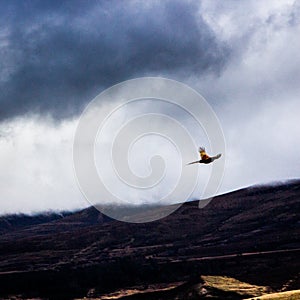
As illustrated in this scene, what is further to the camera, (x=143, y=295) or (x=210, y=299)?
(x=143, y=295)

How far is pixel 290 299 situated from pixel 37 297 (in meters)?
96.3

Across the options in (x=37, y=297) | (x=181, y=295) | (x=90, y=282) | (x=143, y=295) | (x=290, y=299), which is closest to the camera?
(x=290, y=299)

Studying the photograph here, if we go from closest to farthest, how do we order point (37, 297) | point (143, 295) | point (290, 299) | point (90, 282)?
1. point (290, 299)
2. point (143, 295)
3. point (37, 297)
4. point (90, 282)

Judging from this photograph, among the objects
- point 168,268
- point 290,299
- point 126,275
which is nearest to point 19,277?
point 126,275

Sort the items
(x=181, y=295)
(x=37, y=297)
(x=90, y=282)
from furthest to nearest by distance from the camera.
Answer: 1. (x=90, y=282)
2. (x=37, y=297)
3. (x=181, y=295)

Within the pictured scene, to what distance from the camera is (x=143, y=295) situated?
165875 millimetres

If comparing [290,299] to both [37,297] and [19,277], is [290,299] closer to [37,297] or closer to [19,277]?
[37,297]

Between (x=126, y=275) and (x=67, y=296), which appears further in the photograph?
(x=126, y=275)

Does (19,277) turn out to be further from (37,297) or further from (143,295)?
(143,295)

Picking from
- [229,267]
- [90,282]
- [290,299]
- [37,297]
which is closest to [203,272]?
[229,267]

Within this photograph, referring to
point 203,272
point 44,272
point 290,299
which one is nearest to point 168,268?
point 203,272

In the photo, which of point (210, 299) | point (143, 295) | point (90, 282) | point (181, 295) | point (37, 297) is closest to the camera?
point (210, 299)

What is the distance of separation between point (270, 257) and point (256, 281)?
26.9 metres

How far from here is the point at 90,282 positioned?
18888 centimetres
